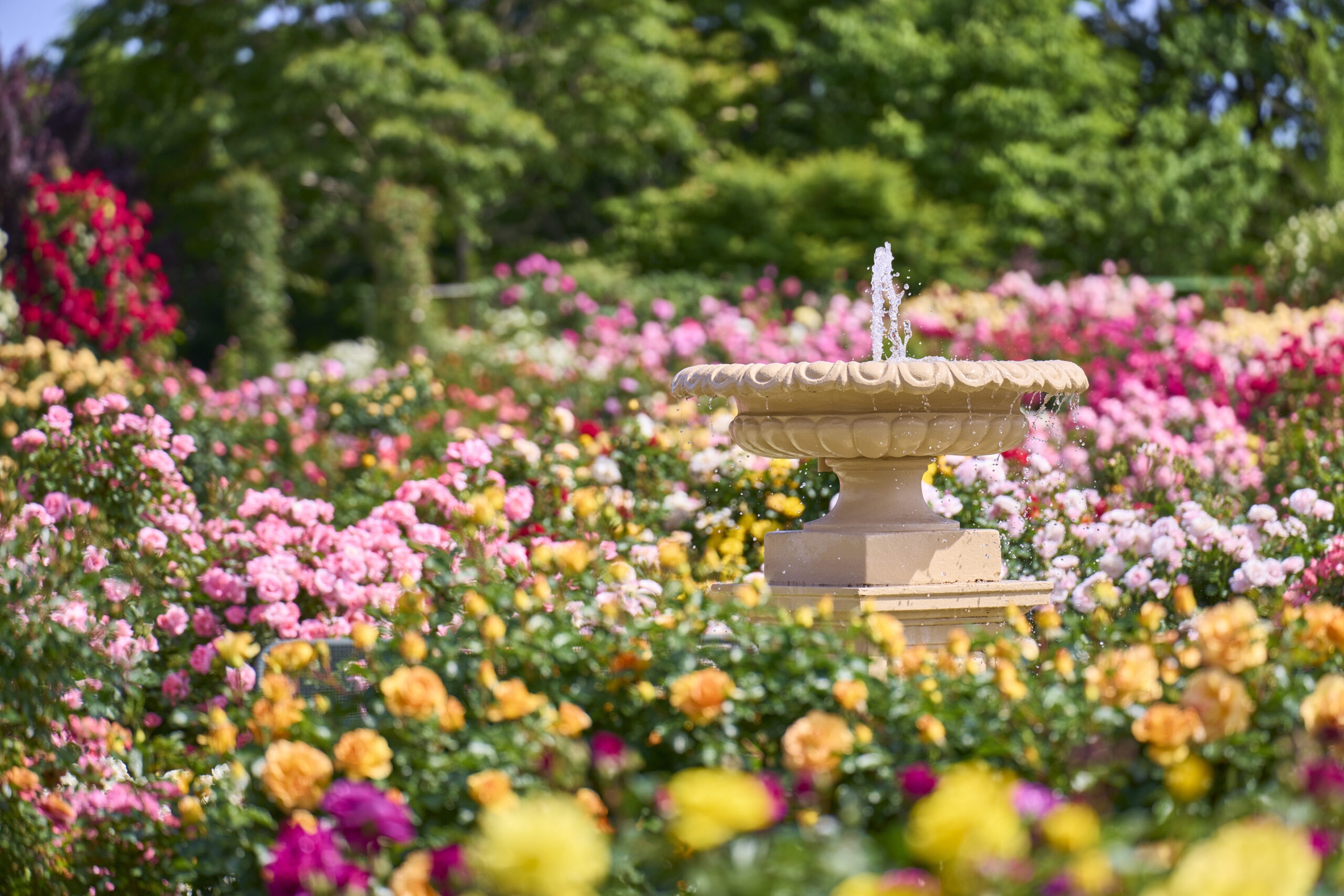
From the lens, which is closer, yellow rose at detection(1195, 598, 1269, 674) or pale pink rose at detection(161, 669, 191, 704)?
yellow rose at detection(1195, 598, 1269, 674)

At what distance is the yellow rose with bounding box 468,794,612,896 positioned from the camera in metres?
1.28

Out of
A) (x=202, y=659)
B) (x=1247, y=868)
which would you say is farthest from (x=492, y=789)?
(x=202, y=659)

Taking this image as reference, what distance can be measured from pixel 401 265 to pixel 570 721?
13.7 meters

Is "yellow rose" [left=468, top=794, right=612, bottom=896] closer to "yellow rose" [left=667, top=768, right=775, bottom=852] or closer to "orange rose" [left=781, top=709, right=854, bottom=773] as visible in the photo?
"yellow rose" [left=667, top=768, right=775, bottom=852]

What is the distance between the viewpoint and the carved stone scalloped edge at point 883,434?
149 inches

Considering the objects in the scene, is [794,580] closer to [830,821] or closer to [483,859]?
[830,821]

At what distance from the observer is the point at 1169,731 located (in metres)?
1.90

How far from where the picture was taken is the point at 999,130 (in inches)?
787

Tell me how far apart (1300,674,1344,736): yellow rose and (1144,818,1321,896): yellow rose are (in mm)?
647

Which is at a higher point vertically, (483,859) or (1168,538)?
(1168,538)

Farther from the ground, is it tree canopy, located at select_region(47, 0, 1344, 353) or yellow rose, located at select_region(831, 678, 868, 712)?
tree canopy, located at select_region(47, 0, 1344, 353)

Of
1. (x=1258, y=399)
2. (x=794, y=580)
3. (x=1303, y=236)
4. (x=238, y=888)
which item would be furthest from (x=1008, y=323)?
(x=238, y=888)

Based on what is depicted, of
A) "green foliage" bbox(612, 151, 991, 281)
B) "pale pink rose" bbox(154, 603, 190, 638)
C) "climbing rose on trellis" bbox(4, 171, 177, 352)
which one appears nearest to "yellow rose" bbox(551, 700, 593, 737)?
"pale pink rose" bbox(154, 603, 190, 638)

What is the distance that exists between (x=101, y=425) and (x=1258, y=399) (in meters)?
5.56
